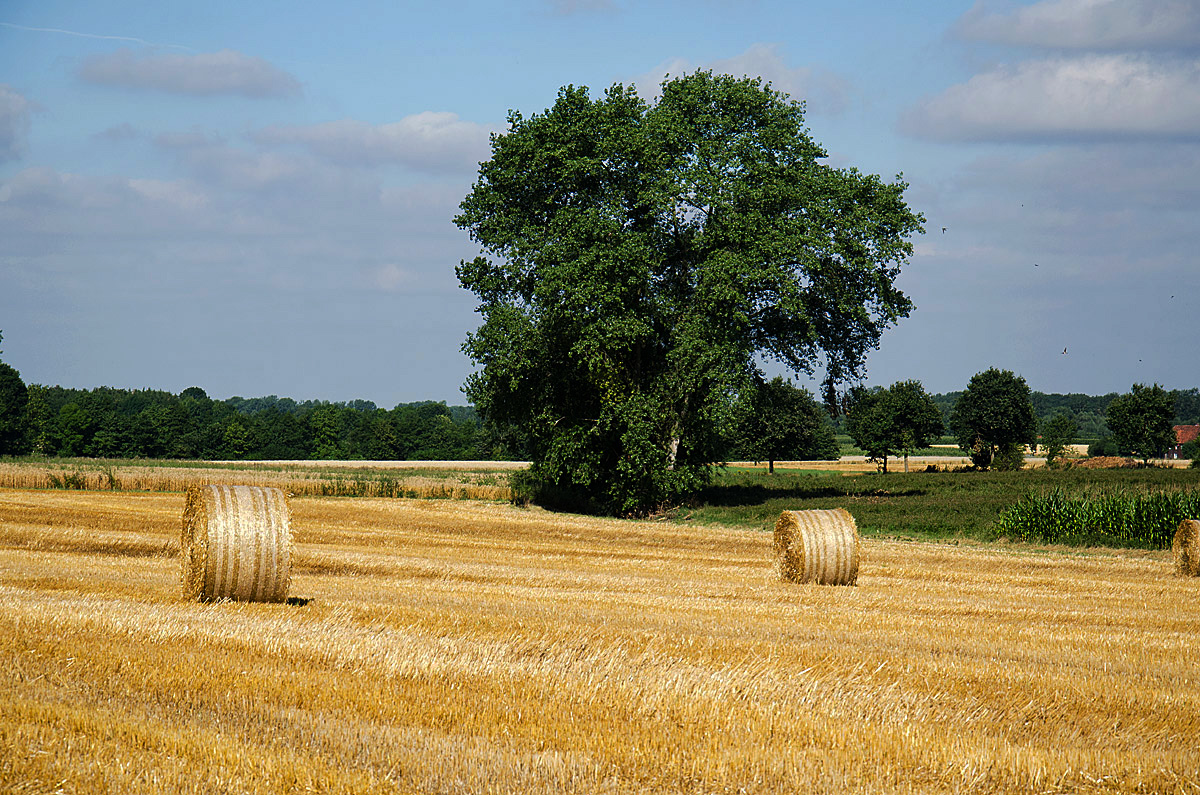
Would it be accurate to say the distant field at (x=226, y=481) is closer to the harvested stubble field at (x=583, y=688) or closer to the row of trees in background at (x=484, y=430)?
the row of trees in background at (x=484, y=430)

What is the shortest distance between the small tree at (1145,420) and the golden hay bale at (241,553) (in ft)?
299

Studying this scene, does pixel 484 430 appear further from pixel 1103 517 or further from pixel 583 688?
pixel 583 688

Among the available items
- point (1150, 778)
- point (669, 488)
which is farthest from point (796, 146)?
point (1150, 778)

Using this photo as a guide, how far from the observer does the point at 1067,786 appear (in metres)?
5.84

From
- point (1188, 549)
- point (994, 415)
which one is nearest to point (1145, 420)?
point (994, 415)

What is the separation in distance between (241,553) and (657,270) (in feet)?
84.7

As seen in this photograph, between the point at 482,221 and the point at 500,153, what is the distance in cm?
234

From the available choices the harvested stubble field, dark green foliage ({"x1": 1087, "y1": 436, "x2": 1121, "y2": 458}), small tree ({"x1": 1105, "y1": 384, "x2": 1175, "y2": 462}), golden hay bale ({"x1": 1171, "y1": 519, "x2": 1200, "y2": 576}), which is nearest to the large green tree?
golden hay bale ({"x1": 1171, "y1": 519, "x2": 1200, "y2": 576})

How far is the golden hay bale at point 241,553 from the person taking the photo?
1191 cm

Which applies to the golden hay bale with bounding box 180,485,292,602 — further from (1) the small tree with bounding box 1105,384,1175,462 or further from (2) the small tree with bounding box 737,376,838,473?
(1) the small tree with bounding box 1105,384,1175,462

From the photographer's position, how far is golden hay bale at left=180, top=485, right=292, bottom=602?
39.1ft

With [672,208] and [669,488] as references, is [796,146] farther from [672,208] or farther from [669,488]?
[669,488]

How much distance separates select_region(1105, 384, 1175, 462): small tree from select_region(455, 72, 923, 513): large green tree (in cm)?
6319

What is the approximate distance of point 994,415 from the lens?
9169 centimetres
